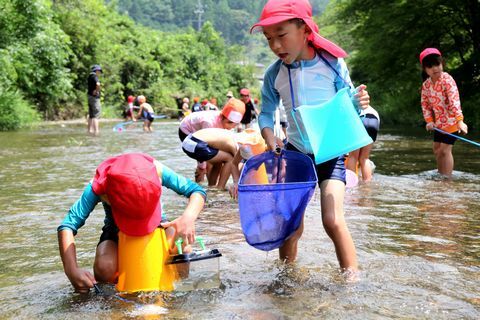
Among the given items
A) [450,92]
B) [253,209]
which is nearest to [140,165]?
[253,209]

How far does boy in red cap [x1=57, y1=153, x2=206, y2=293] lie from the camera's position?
9.19 ft

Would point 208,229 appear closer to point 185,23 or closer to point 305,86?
point 305,86

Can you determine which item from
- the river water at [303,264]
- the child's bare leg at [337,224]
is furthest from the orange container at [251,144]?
the child's bare leg at [337,224]

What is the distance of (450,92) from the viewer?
6918mm

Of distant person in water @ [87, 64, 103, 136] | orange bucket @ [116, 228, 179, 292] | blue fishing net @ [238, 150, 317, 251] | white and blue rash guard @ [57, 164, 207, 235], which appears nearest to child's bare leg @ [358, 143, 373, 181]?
blue fishing net @ [238, 150, 317, 251]

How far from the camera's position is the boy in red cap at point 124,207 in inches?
110

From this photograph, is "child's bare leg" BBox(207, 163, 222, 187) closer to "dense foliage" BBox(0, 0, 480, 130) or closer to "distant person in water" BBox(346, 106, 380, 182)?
"distant person in water" BBox(346, 106, 380, 182)

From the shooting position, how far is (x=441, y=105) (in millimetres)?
7031

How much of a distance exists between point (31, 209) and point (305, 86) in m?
2.99

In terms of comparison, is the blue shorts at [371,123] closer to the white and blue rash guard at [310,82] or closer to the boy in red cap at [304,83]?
the boy in red cap at [304,83]

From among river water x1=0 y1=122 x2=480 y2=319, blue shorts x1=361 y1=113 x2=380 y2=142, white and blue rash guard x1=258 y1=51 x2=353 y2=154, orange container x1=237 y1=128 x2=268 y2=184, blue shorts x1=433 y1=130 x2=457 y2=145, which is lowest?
river water x1=0 y1=122 x2=480 y2=319

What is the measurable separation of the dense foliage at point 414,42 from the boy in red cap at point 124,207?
14.2 meters

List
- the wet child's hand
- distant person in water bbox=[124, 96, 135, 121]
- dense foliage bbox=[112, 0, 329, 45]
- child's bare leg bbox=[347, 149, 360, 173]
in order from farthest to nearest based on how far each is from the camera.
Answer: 1. dense foliage bbox=[112, 0, 329, 45]
2. distant person in water bbox=[124, 96, 135, 121]
3. child's bare leg bbox=[347, 149, 360, 173]
4. the wet child's hand

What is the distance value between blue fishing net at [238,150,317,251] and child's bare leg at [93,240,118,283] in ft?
2.17
